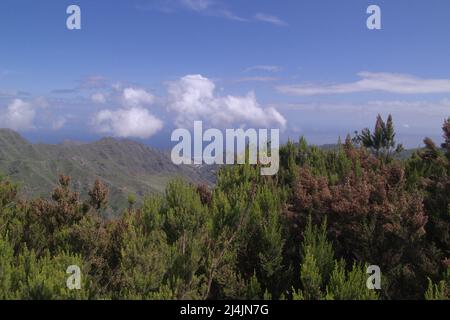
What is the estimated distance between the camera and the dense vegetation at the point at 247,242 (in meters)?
6.51

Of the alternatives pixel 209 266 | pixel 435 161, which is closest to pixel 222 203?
pixel 209 266

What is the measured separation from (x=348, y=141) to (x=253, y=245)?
6684 mm

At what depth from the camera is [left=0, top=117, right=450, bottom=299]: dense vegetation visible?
6512mm

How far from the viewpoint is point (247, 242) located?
27.3 ft

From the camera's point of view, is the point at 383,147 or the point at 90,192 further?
the point at 383,147

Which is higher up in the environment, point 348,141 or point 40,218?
point 348,141

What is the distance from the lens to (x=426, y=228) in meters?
7.99

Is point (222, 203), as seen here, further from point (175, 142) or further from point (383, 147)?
point (383, 147)

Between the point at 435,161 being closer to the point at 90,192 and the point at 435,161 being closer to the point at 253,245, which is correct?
the point at 253,245

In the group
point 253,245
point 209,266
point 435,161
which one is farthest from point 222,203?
point 435,161
